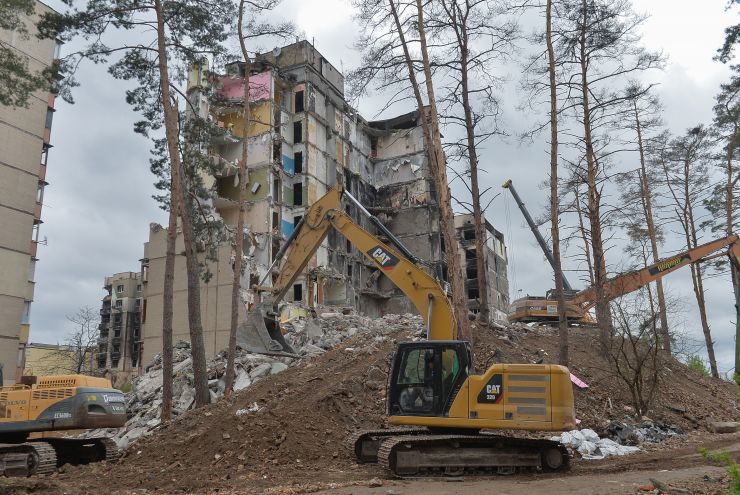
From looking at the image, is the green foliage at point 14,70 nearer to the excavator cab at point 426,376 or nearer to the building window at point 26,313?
the excavator cab at point 426,376

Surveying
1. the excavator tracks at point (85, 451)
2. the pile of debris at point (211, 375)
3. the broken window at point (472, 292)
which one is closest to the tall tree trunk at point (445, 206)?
the pile of debris at point (211, 375)

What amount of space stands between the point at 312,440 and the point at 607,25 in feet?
42.4

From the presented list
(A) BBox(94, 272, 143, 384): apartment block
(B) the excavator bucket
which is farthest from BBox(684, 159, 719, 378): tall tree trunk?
(A) BBox(94, 272, 143, 384): apartment block

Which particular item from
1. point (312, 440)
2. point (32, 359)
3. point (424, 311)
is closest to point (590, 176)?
point (424, 311)

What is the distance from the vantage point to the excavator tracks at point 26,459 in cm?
1102

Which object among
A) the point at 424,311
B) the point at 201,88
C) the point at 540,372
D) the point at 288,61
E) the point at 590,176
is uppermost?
the point at 288,61

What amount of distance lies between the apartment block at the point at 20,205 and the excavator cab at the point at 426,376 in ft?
120

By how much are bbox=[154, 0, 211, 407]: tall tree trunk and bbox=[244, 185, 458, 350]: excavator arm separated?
1924 mm

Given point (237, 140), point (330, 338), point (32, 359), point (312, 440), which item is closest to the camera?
point (312, 440)

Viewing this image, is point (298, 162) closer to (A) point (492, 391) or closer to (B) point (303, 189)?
(B) point (303, 189)

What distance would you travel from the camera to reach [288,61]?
5338cm

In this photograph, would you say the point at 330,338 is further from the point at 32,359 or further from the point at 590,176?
the point at 32,359

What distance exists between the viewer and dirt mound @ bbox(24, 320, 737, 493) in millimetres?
10000

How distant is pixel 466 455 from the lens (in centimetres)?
952
